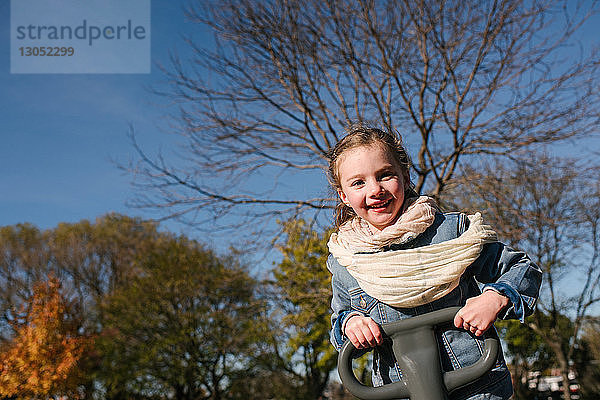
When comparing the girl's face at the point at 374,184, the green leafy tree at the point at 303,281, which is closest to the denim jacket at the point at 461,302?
the girl's face at the point at 374,184

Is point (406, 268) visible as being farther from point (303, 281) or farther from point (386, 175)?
point (303, 281)

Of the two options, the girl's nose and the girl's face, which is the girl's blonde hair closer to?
the girl's face

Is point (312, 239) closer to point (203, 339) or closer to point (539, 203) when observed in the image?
point (539, 203)

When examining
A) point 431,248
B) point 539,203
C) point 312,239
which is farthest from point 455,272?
point 539,203

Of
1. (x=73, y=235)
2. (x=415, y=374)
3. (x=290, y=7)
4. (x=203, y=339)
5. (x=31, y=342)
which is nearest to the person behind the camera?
(x=415, y=374)

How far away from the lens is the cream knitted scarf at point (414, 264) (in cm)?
160

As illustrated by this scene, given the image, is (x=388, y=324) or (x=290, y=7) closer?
(x=388, y=324)

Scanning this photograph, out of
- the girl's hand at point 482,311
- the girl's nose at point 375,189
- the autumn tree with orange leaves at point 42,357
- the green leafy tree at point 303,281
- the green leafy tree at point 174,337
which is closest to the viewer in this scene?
the girl's hand at point 482,311

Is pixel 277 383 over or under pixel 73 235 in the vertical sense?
under

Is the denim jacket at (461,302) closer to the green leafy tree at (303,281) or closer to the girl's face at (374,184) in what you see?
the girl's face at (374,184)

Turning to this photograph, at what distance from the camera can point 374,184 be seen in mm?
1772

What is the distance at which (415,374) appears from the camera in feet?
5.24

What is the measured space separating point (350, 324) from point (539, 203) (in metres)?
A: 12.9

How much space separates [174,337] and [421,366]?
59.4ft
